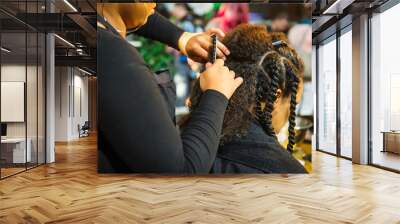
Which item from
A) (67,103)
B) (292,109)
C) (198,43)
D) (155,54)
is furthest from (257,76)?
(67,103)

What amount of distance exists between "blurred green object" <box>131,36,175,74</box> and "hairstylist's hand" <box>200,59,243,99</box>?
48 cm

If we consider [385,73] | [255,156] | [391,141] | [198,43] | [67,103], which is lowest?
[255,156]

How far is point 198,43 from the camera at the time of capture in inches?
222

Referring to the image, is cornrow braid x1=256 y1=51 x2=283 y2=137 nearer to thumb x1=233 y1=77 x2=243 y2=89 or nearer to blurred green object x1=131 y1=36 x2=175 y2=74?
thumb x1=233 y1=77 x2=243 y2=89

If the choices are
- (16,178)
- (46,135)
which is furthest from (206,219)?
(46,135)

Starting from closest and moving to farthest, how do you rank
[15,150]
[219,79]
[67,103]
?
[219,79], [15,150], [67,103]

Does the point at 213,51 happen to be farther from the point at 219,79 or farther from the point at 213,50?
the point at 219,79

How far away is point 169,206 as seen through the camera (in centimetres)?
412

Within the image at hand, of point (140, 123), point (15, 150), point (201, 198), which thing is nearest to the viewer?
point (201, 198)

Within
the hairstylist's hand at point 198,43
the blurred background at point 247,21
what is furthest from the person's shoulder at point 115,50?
the hairstylist's hand at point 198,43

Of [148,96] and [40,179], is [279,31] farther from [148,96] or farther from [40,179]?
[40,179]

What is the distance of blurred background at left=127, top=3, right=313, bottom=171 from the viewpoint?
560 centimetres

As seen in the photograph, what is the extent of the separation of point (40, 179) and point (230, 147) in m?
2.83

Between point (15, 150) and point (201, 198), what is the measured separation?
11.3ft
